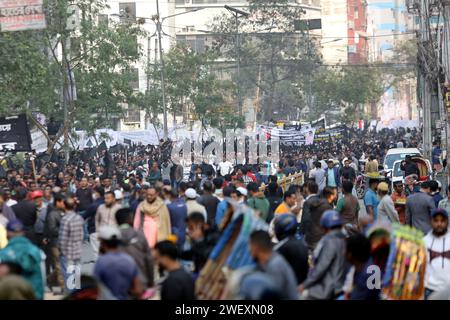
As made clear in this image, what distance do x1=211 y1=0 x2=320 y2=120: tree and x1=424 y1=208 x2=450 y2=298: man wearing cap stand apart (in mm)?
67202

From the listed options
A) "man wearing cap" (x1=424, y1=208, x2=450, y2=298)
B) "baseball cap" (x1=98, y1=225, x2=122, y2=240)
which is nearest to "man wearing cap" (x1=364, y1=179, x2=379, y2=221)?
"man wearing cap" (x1=424, y1=208, x2=450, y2=298)

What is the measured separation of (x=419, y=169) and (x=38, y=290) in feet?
64.0

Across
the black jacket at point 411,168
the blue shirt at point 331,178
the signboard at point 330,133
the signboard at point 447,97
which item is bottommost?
the signboard at point 330,133

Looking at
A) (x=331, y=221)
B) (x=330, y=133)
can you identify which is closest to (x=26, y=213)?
(x=331, y=221)

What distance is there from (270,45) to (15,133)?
58033 mm

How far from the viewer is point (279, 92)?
9462cm

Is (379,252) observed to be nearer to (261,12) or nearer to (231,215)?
(231,215)

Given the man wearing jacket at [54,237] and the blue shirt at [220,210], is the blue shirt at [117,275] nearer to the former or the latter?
the blue shirt at [220,210]

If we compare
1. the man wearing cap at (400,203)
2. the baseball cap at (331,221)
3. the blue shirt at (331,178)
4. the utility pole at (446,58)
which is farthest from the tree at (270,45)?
the baseball cap at (331,221)

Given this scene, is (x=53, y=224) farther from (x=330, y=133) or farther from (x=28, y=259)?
(x=330, y=133)

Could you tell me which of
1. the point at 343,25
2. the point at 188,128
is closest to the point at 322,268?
the point at 188,128

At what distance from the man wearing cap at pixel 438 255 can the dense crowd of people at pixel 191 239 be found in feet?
0.03

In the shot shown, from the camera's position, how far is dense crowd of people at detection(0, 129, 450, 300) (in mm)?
10203

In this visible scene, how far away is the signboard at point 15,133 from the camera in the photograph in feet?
97.5
